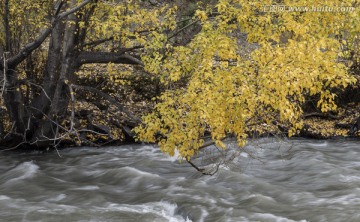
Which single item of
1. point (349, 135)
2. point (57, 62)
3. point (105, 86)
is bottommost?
point (349, 135)

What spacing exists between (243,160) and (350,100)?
7.67m

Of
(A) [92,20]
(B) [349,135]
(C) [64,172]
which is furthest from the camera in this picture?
(B) [349,135]

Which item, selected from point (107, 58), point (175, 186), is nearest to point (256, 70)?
point (175, 186)

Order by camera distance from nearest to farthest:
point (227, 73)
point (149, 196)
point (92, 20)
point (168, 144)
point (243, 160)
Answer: point (227, 73)
point (168, 144)
point (149, 196)
point (92, 20)
point (243, 160)

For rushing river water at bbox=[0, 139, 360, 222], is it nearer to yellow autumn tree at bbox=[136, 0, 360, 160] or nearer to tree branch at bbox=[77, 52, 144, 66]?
yellow autumn tree at bbox=[136, 0, 360, 160]

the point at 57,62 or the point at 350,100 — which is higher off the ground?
the point at 57,62

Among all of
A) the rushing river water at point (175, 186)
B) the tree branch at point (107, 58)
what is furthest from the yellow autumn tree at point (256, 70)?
the tree branch at point (107, 58)

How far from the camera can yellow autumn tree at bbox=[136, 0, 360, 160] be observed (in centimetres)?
810

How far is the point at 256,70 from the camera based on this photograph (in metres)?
8.55

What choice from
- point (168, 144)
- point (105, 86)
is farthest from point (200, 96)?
point (105, 86)

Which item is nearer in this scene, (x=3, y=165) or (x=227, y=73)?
(x=227, y=73)

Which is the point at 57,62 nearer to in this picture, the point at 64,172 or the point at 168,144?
the point at 64,172

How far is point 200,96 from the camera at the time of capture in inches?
339

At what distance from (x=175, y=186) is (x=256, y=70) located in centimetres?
407
